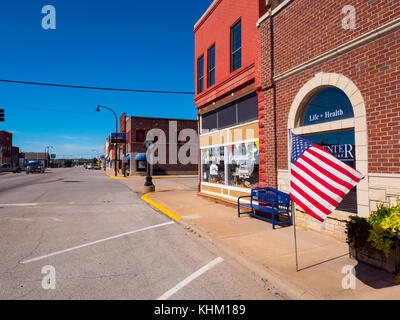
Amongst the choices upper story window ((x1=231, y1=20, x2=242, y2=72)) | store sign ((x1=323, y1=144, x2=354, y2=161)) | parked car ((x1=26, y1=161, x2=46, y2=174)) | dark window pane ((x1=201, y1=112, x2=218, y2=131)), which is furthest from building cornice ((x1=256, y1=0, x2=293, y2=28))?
parked car ((x1=26, y1=161, x2=46, y2=174))

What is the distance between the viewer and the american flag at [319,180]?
4.02m

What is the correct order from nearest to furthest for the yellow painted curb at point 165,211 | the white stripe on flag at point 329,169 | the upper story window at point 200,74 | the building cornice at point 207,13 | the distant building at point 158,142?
1. the white stripe on flag at point 329,169
2. the yellow painted curb at point 165,211
3. the building cornice at point 207,13
4. the upper story window at point 200,74
5. the distant building at point 158,142

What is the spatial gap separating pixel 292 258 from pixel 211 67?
10.4 metres

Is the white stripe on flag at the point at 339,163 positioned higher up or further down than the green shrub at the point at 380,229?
higher up

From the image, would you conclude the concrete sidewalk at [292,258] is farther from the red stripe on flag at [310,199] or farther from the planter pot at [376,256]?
the red stripe on flag at [310,199]

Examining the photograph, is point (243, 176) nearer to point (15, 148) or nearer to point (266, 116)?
point (266, 116)

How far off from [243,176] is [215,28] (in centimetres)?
714

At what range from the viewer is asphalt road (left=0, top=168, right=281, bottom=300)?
3.76 meters

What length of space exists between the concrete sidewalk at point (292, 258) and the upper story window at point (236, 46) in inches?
247

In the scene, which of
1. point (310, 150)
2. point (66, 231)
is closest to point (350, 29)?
point (310, 150)

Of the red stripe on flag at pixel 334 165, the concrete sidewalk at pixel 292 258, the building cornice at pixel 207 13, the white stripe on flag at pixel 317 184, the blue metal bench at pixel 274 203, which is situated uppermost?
the building cornice at pixel 207 13
